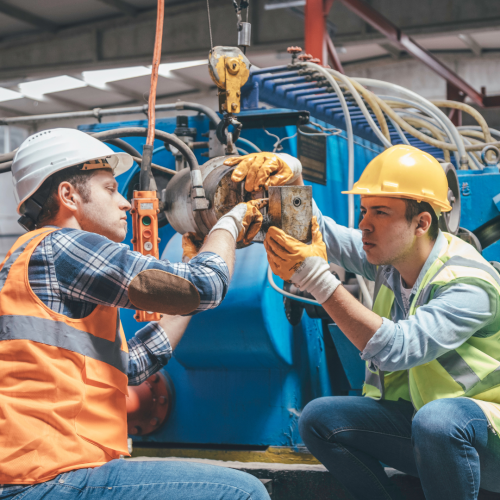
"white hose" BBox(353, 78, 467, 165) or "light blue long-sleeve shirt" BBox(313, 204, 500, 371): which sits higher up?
"white hose" BBox(353, 78, 467, 165)

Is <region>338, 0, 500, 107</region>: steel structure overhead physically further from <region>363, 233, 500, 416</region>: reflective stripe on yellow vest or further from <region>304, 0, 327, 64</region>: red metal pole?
<region>363, 233, 500, 416</region>: reflective stripe on yellow vest

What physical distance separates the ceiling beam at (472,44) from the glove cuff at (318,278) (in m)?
8.74

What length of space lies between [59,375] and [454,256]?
1.12 m

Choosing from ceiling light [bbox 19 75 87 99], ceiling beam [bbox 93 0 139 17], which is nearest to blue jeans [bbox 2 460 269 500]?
ceiling beam [bbox 93 0 139 17]

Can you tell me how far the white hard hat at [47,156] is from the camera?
146 cm

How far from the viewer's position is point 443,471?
5.12ft

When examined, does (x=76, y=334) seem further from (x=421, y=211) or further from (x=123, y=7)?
(x=123, y=7)

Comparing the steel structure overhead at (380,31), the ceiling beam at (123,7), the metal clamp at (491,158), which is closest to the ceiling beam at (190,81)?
the ceiling beam at (123,7)

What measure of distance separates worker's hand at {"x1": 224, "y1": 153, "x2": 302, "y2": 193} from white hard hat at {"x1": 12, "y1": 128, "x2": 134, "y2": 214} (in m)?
0.44

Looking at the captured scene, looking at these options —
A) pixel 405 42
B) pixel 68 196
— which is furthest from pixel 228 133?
pixel 405 42

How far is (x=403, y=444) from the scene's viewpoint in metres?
1.82

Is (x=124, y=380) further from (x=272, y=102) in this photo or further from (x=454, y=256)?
(x=272, y=102)

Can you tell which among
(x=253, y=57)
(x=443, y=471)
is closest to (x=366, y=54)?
(x=253, y=57)

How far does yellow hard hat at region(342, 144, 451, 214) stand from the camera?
1825 millimetres
